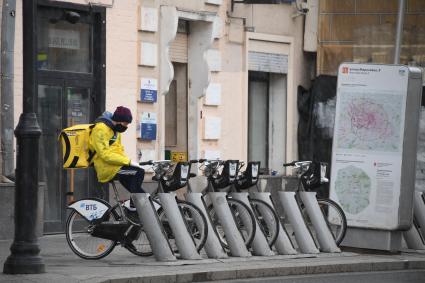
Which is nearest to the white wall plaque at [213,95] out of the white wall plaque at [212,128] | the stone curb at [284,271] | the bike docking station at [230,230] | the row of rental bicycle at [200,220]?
the white wall plaque at [212,128]

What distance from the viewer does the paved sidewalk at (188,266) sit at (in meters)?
12.2

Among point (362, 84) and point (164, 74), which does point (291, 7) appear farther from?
point (362, 84)

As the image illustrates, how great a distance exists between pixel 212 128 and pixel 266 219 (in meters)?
5.78

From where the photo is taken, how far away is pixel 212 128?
68.3ft

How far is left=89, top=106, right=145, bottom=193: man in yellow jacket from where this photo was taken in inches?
562

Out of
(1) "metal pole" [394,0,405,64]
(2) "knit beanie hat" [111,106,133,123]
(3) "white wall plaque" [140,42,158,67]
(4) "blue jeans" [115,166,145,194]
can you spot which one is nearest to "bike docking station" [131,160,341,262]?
(4) "blue jeans" [115,166,145,194]

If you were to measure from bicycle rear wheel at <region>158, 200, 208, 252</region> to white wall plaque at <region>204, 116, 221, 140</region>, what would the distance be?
248 inches

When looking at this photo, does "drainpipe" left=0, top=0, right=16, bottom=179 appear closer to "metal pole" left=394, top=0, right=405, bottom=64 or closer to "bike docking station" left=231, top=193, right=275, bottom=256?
"bike docking station" left=231, top=193, right=275, bottom=256

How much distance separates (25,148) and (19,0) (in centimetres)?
573

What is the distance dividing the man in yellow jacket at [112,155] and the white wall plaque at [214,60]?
6.31 meters

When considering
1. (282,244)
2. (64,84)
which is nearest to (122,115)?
(282,244)

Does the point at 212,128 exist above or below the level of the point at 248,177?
above

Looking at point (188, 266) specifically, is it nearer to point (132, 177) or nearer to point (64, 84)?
point (132, 177)

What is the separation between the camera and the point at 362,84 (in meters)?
16.1
